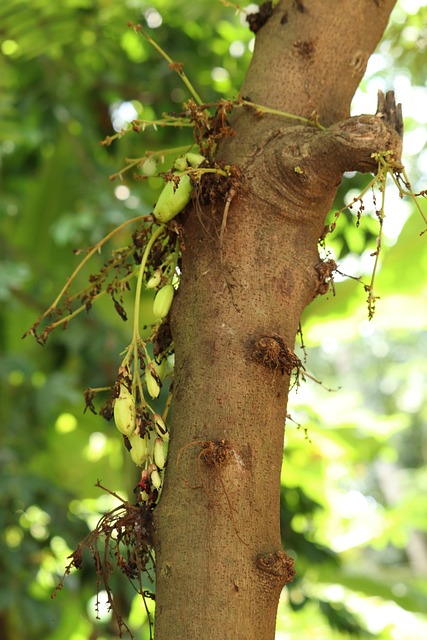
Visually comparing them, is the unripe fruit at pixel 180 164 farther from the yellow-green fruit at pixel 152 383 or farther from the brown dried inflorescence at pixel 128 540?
the brown dried inflorescence at pixel 128 540

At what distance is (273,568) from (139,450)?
0.77ft

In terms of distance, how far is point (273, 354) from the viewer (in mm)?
941

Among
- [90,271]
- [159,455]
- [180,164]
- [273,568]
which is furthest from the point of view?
[90,271]

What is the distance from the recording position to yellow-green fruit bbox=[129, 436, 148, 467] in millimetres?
1013

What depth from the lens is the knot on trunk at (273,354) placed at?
94 cm

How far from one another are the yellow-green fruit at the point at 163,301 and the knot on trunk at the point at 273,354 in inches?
6.3

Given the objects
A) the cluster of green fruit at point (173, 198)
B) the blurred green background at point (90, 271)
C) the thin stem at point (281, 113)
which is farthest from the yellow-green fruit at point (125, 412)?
the blurred green background at point (90, 271)

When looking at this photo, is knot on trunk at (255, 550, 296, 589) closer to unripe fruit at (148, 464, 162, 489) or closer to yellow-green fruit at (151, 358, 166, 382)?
unripe fruit at (148, 464, 162, 489)

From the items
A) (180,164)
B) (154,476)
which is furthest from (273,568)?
(180,164)

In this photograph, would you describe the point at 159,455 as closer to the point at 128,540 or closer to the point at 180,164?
the point at 128,540

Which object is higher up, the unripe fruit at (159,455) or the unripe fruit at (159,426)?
the unripe fruit at (159,426)

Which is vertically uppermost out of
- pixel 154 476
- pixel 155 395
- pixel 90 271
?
pixel 90 271

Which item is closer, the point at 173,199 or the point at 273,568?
the point at 273,568

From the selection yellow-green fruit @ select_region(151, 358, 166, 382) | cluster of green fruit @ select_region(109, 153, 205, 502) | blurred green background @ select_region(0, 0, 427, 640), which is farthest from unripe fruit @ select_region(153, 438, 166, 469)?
blurred green background @ select_region(0, 0, 427, 640)
